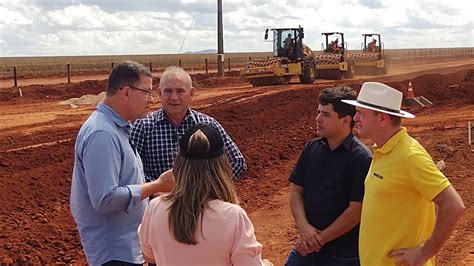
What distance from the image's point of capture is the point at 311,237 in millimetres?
3861

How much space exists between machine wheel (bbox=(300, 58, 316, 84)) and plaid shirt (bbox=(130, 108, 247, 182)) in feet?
83.5

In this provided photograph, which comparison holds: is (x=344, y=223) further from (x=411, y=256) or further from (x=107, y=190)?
(x=107, y=190)

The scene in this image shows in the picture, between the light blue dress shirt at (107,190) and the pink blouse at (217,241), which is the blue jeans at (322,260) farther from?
the pink blouse at (217,241)

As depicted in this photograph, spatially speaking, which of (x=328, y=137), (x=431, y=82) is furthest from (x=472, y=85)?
(x=328, y=137)

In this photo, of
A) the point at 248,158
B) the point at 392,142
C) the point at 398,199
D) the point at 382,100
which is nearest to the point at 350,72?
Result: the point at 248,158

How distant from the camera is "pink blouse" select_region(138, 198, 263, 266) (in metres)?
2.51

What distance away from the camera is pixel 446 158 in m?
11.4

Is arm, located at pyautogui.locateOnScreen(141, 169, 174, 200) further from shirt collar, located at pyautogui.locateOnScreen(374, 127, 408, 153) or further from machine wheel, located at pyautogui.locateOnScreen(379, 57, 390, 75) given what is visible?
machine wheel, located at pyautogui.locateOnScreen(379, 57, 390, 75)

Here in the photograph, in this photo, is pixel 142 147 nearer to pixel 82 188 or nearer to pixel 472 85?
pixel 82 188

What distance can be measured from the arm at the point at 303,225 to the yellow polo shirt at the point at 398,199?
483mm

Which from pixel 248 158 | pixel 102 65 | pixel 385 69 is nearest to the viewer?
pixel 248 158

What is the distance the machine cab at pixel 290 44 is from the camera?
30094 mm

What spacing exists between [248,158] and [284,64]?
57.8 ft

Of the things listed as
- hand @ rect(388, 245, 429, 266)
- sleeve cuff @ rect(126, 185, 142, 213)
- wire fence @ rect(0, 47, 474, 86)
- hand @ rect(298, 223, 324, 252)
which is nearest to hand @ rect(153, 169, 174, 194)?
sleeve cuff @ rect(126, 185, 142, 213)
